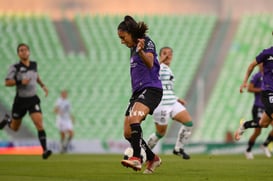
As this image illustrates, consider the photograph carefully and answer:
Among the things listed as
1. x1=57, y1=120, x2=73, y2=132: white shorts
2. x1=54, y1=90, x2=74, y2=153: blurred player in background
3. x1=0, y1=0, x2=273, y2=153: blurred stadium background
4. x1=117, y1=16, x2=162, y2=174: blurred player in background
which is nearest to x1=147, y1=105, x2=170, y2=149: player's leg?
x1=117, y1=16, x2=162, y2=174: blurred player in background

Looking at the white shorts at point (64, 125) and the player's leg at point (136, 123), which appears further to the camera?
the white shorts at point (64, 125)

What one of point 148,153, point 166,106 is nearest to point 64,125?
point 166,106

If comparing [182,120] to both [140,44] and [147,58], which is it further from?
[140,44]

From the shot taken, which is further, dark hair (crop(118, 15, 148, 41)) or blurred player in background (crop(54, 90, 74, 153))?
blurred player in background (crop(54, 90, 74, 153))

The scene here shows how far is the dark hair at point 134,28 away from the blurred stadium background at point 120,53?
855 inches

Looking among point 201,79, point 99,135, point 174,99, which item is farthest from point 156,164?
point 201,79

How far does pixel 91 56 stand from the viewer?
133ft

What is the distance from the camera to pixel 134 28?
506 inches

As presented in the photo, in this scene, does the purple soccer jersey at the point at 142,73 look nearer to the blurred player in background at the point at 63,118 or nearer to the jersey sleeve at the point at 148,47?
the jersey sleeve at the point at 148,47

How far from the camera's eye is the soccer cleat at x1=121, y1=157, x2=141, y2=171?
1219 cm

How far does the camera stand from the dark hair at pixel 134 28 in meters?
12.9

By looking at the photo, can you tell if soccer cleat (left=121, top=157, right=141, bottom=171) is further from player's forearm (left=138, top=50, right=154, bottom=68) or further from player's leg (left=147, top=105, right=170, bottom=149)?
player's leg (left=147, top=105, right=170, bottom=149)

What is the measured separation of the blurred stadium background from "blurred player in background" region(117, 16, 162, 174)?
2137cm

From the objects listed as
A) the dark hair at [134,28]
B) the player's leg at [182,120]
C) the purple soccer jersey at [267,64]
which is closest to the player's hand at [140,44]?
the dark hair at [134,28]
